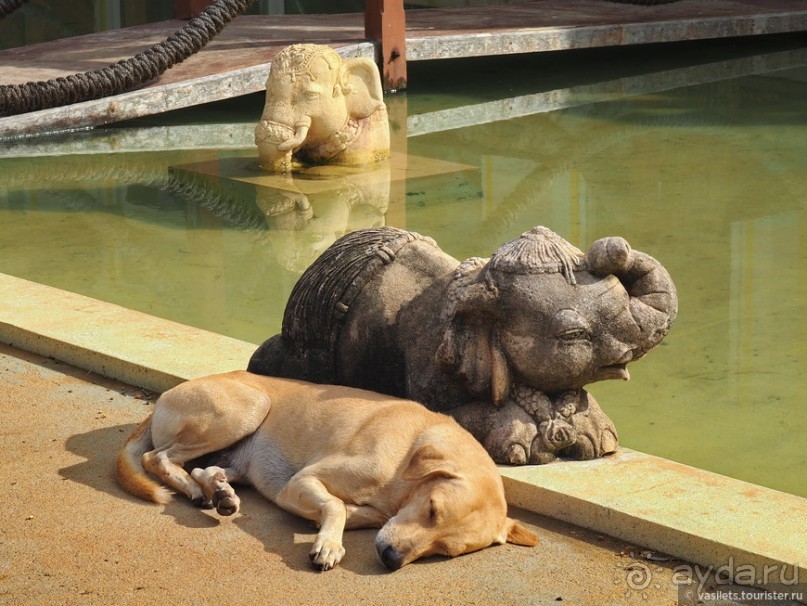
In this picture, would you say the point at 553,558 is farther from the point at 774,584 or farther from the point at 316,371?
the point at 316,371

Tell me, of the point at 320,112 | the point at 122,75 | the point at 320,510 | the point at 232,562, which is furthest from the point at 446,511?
the point at 122,75

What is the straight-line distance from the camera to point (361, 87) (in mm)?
11086

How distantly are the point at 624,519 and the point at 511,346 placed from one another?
728mm

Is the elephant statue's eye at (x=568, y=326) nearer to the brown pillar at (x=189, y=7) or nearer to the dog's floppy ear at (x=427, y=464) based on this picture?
the dog's floppy ear at (x=427, y=464)

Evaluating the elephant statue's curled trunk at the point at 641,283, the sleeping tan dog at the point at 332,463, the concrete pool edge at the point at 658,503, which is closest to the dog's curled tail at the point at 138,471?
the sleeping tan dog at the point at 332,463

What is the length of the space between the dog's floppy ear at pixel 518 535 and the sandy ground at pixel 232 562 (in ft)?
0.09

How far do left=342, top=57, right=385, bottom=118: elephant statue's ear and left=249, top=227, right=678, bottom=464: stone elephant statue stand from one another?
6440 mm

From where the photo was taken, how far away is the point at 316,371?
492 centimetres

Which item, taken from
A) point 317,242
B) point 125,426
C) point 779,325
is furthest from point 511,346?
point 317,242

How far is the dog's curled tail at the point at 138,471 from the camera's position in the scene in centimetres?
438

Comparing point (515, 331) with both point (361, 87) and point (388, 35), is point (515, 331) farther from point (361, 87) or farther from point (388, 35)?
point (388, 35)

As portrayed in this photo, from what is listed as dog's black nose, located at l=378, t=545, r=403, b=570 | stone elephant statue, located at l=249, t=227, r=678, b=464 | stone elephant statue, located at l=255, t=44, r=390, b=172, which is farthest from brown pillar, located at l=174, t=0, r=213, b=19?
dog's black nose, located at l=378, t=545, r=403, b=570

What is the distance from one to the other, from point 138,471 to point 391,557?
114 centimetres

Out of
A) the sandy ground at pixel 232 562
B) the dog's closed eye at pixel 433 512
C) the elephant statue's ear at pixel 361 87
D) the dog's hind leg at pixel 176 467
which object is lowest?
the sandy ground at pixel 232 562
